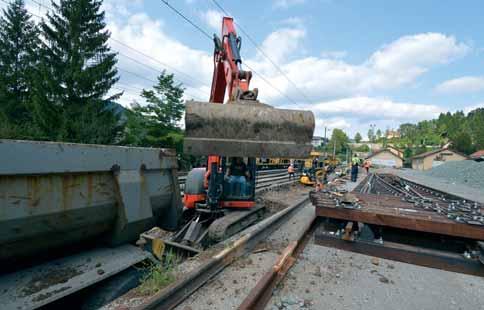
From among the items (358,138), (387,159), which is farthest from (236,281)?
(358,138)

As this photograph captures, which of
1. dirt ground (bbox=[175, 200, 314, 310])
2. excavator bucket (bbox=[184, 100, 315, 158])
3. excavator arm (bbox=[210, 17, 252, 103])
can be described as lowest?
dirt ground (bbox=[175, 200, 314, 310])

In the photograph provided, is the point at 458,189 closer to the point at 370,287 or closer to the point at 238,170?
the point at 238,170

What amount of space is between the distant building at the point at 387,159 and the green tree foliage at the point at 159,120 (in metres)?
69.2

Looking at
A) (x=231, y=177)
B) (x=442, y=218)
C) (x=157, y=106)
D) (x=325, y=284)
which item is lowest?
(x=325, y=284)

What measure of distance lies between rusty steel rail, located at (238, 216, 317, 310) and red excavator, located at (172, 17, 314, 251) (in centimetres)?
133

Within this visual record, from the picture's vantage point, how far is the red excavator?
3559 mm

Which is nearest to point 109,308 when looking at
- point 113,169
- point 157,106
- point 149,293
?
point 149,293

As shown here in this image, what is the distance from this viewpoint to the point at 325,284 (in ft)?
9.93

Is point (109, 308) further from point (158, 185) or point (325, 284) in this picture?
point (325, 284)

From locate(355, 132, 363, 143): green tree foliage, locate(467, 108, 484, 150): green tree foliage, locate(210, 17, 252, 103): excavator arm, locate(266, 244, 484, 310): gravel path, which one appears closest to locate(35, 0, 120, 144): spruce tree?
locate(210, 17, 252, 103): excavator arm

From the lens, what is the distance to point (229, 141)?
11.8ft

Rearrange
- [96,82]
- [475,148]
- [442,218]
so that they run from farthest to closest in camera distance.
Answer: [475,148] < [96,82] < [442,218]

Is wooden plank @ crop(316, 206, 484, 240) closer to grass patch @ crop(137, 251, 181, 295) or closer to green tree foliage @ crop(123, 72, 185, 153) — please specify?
grass patch @ crop(137, 251, 181, 295)

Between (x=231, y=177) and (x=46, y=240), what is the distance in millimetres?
3683
